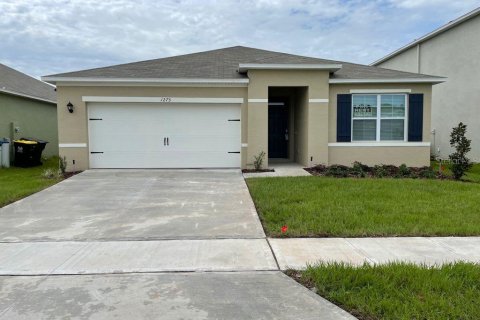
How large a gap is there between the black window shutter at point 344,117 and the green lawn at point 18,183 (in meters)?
9.25

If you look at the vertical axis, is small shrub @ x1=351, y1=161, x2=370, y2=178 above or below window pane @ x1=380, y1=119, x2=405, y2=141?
below

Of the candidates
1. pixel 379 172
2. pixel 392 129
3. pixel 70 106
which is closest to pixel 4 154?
pixel 70 106

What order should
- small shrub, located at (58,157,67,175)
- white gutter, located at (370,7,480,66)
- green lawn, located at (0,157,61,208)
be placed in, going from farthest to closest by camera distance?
white gutter, located at (370,7,480,66) → small shrub, located at (58,157,67,175) → green lawn, located at (0,157,61,208)

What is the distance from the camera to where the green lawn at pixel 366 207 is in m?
6.11

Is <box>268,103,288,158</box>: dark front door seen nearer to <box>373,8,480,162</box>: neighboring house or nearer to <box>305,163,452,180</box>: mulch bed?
<box>305,163,452,180</box>: mulch bed

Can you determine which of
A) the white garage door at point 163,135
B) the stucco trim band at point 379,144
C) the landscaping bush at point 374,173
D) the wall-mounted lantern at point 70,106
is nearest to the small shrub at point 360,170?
the landscaping bush at point 374,173

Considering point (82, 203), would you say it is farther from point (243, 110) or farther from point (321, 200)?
point (243, 110)

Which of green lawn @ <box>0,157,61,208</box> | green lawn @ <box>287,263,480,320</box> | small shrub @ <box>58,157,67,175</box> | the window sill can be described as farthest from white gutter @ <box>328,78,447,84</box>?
green lawn @ <box>287,263,480,320</box>

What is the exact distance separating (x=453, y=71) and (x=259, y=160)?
1102 centimetres

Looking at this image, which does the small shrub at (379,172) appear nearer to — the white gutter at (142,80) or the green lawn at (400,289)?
the white gutter at (142,80)

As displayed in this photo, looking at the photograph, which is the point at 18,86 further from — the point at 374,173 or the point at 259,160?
the point at 374,173

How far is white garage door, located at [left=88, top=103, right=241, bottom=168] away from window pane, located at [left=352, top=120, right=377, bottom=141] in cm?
415

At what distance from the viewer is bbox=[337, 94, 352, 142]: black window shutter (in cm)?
1373

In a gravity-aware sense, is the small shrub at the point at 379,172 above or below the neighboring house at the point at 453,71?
below
